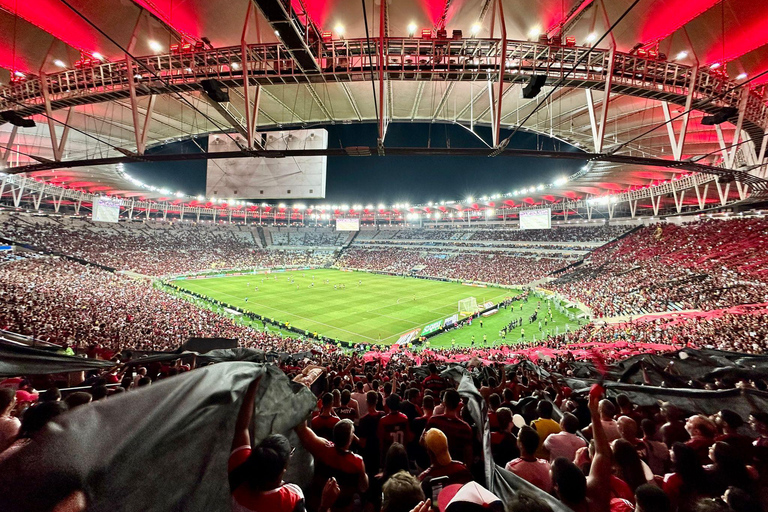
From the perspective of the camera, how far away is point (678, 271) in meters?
29.2

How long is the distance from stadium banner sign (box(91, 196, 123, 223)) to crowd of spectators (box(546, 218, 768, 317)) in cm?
4962

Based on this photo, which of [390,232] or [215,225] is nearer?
[215,225]

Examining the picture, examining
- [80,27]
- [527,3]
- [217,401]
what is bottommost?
[217,401]

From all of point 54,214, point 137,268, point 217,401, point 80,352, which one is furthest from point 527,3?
point 54,214

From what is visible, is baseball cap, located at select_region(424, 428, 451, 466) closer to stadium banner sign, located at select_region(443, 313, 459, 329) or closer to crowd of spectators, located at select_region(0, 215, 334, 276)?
stadium banner sign, located at select_region(443, 313, 459, 329)

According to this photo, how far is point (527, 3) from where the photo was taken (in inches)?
396

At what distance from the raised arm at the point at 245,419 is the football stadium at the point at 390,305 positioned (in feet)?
0.05

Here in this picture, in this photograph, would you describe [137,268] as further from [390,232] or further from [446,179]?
[446,179]

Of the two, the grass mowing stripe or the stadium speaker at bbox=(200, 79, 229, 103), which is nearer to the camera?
the stadium speaker at bbox=(200, 79, 229, 103)

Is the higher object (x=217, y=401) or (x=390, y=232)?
(x=390, y=232)

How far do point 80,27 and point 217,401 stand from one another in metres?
14.4

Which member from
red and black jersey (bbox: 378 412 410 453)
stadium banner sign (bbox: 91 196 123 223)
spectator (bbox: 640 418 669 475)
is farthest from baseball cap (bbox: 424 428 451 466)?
stadium banner sign (bbox: 91 196 123 223)

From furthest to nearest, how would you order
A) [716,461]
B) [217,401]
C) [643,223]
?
[643,223], [716,461], [217,401]

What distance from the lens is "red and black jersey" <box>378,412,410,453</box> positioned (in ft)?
12.6
